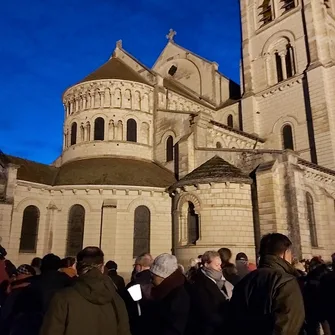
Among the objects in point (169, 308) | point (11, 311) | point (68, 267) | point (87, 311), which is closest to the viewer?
point (87, 311)

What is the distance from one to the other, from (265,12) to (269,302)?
3539 centimetres

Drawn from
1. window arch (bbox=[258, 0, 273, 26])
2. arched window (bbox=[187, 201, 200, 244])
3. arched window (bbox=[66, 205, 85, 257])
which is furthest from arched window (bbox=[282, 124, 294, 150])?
arched window (bbox=[66, 205, 85, 257])

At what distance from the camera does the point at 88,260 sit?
361 cm

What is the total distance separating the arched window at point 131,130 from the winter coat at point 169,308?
22.4m

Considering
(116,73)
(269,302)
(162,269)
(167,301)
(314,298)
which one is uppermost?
(116,73)

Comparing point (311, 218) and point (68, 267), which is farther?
point (311, 218)

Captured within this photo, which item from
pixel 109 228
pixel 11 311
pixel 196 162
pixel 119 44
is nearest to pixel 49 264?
pixel 11 311

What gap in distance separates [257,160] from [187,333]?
1581cm

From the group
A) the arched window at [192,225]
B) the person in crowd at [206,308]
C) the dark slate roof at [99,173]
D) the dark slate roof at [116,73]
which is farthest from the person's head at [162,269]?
the dark slate roof at [116,73]

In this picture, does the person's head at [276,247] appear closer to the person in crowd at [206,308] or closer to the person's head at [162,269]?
the person in crowd at [206,308]

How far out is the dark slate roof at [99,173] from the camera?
2091cm

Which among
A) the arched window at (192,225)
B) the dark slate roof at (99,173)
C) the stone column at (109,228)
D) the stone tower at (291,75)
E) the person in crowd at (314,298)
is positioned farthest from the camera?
the stone tower at (291,75)

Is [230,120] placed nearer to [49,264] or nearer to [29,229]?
[29,229]

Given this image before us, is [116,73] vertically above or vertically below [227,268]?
above
